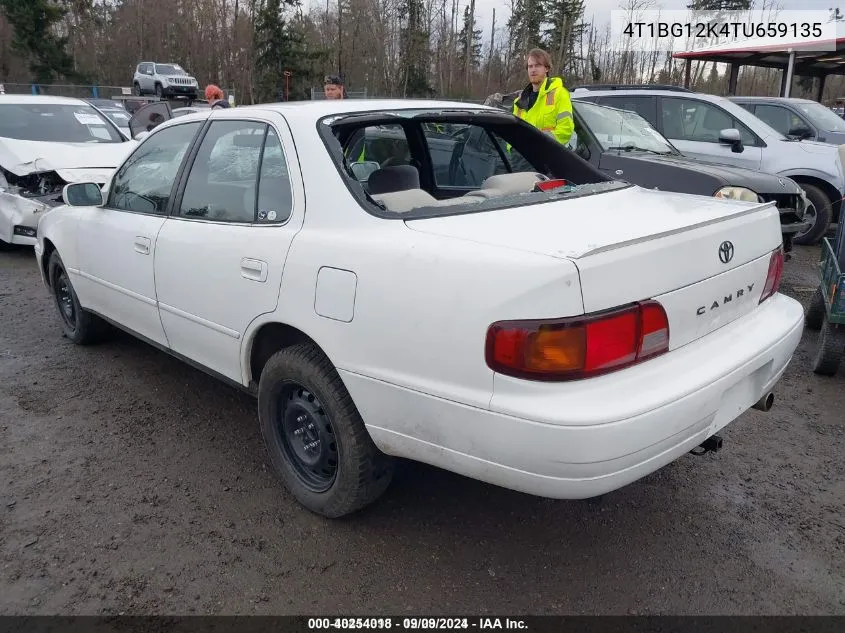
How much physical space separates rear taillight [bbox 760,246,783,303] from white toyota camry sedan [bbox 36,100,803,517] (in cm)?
1

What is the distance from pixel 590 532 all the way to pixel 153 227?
8.63ft

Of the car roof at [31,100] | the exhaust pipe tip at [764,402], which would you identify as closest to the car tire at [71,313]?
the exhaust pipe tip at [764,402]

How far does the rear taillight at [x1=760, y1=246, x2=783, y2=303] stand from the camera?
2.81 meters

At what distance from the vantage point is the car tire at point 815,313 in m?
5.19

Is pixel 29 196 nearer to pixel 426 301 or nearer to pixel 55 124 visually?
pixel 55 124

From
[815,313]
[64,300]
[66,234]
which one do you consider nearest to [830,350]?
[815,313]

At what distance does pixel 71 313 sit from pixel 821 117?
10.0m

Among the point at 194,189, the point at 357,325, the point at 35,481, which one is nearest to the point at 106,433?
the point at 35,481

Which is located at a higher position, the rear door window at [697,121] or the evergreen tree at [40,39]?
the evergreen tree at [40,39]

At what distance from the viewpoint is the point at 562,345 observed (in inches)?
78.5

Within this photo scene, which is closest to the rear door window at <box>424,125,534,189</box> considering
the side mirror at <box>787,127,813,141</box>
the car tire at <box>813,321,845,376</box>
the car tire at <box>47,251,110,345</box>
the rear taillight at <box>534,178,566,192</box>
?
the rear taillight at <box>534,178,566,192</box>

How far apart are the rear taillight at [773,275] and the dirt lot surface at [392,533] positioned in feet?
3.07

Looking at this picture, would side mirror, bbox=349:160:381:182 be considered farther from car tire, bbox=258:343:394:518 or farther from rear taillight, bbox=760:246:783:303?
rear taillight, bbox=760:246:783:303

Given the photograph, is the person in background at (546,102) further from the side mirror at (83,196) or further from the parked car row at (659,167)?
the side mirror at (83,196)
